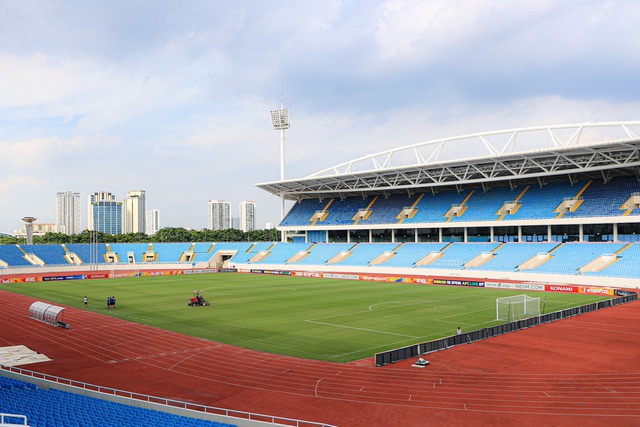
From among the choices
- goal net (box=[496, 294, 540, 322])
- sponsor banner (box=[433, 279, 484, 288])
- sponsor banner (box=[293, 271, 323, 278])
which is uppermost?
goal net (box=[496, 294, 540, 322])

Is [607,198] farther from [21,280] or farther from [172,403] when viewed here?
[21,280]

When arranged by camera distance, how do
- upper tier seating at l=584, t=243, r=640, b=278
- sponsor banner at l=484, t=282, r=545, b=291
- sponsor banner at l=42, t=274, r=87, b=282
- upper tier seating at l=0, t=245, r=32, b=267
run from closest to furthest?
upper tier seating at l=584, t=243, r=640, b=278 < sponsor banner at l=484, t=282, r=545, b=291 < sponsor banner at l=42, t=274, r=87, b=282 < upper tier seating at l=0, t=245, r=32, b=267

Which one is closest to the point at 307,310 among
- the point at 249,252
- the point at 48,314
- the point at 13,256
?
the point at 48,314

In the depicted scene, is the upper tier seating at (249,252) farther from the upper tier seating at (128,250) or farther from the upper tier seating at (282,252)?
the upper tier seating at (128,250)

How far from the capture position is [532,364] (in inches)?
879

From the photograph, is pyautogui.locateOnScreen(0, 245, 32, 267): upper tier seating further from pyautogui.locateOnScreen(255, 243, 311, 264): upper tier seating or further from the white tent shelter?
the white tent shelter

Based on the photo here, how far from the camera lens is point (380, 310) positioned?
38.5m

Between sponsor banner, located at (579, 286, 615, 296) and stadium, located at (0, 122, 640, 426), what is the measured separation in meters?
0.25

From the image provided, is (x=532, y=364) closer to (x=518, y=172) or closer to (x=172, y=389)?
(x=172, y=389)

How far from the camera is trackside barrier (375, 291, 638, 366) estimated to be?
74.5 ft

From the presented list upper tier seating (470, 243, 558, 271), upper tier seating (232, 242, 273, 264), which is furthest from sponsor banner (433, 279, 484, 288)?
upper tier seating (232, 242, 273, 264)

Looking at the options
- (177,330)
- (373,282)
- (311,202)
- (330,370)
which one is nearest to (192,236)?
(311,202)

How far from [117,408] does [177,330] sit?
15.9 m

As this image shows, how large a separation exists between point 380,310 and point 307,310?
5489 mm
